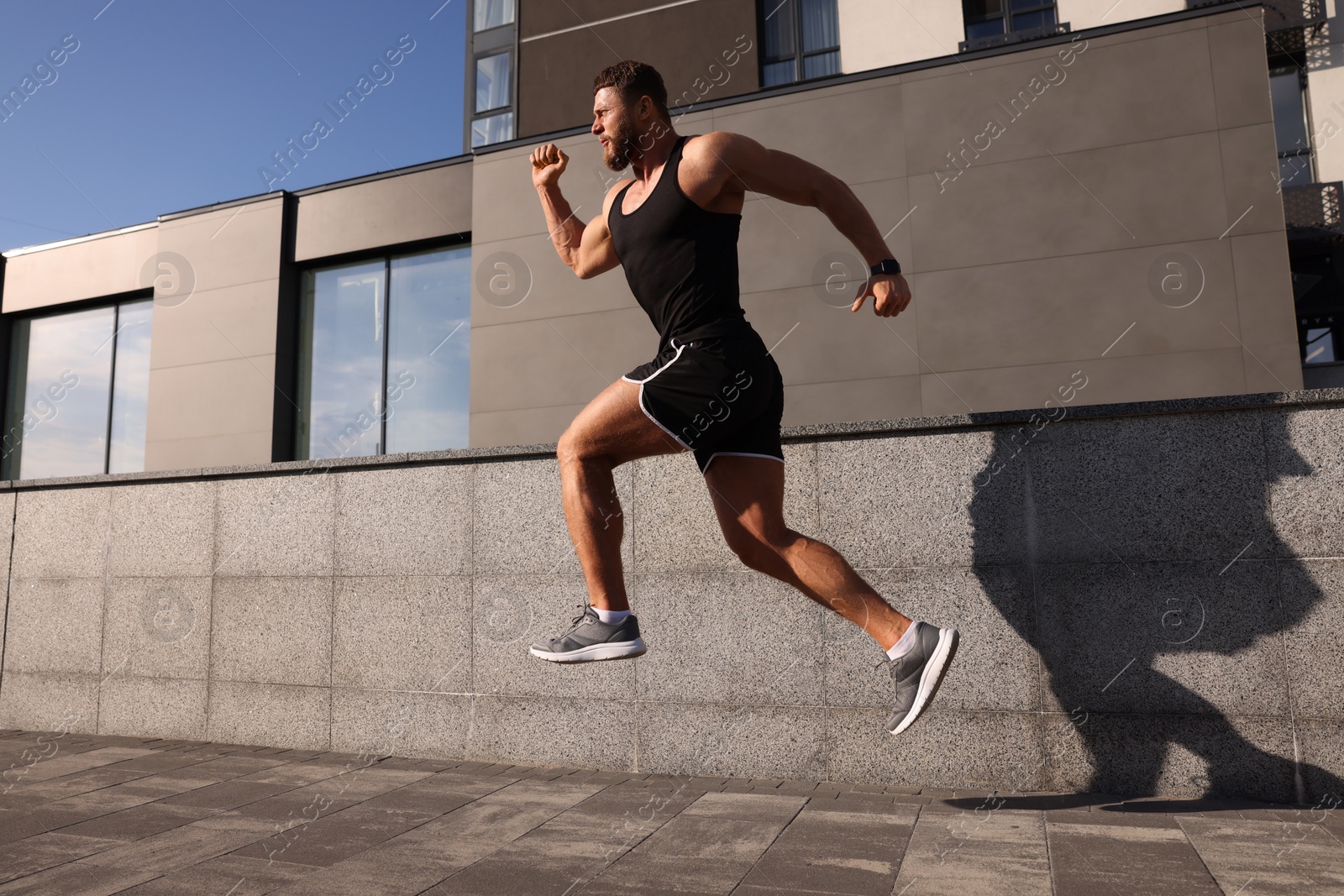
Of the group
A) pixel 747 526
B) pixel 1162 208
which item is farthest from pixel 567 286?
pixel 747 526

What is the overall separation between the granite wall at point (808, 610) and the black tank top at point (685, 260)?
166 cm

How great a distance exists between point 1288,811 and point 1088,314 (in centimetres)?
770

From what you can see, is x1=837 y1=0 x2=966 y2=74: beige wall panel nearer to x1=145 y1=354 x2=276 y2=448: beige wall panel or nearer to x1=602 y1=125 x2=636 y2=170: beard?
x1=145 y1=354 x2=276 y2=448: beige wall panel

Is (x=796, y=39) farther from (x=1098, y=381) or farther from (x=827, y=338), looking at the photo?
(x=1098, y=381)

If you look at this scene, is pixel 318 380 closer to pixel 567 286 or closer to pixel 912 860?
pixel 567 286

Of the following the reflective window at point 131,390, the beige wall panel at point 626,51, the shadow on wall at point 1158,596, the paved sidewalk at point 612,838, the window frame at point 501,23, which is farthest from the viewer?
the reflective window at point 131,390

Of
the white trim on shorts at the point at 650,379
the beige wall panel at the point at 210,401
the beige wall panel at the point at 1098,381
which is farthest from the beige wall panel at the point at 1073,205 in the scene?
the beige wall panel at the point at 210,401

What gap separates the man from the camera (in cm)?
346

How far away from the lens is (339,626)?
19.4 ft

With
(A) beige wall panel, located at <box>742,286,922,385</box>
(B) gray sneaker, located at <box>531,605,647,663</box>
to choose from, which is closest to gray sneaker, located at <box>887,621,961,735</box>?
(B) gray sneaker, located at <box>531,605,647,663</box>

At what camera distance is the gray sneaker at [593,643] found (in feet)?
11.1

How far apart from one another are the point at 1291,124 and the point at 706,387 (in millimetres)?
14283

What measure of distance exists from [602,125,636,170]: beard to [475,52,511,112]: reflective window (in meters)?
→ 13.2

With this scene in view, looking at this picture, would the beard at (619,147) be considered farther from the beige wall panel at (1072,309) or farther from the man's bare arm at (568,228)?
the beige wall panel at (1072,309)
